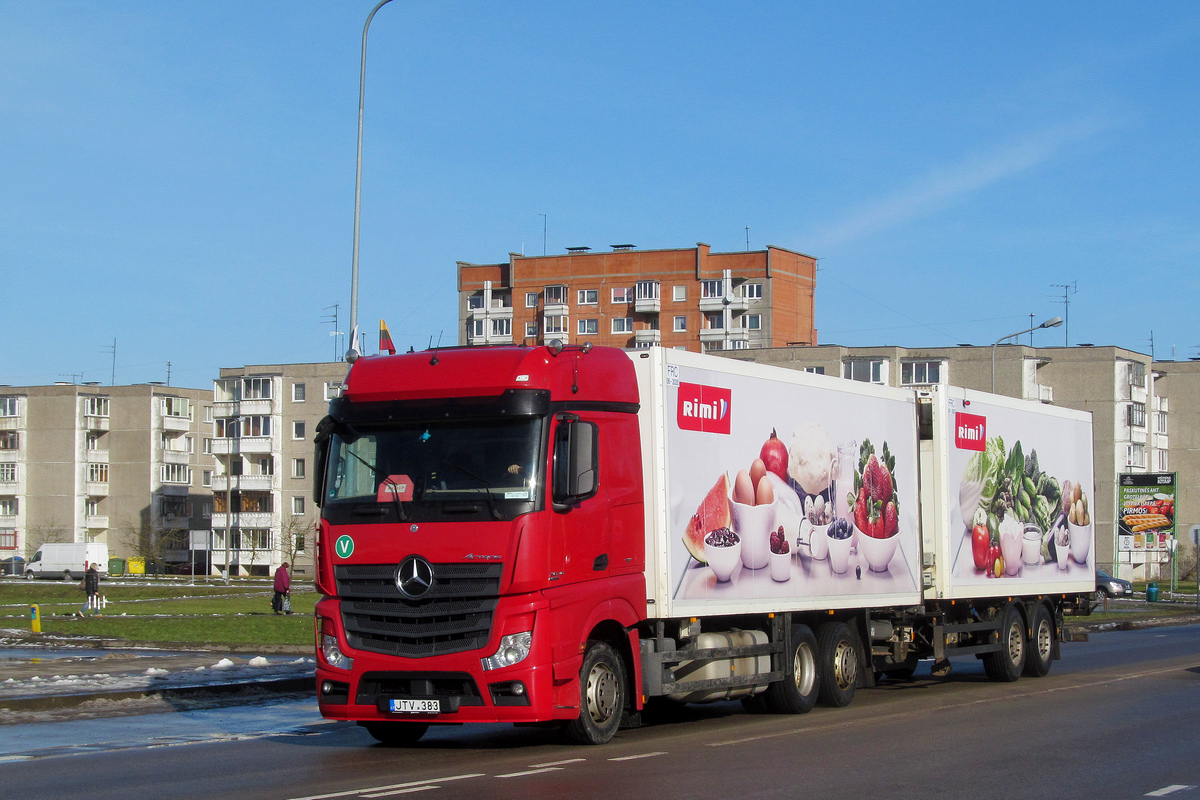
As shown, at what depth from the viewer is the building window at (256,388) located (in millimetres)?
107188

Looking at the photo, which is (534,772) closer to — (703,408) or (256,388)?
(703,408)

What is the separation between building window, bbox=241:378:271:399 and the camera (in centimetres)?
10719

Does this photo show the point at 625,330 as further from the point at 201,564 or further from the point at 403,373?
the point at 403,373

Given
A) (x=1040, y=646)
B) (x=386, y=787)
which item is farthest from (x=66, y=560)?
(x=386, y=787)

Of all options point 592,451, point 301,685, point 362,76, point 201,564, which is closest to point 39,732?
point 301,685

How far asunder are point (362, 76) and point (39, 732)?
13825 millimetres

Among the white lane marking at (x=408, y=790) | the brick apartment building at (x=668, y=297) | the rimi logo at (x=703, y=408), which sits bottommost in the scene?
the white lane marking at (x=408, y=790)

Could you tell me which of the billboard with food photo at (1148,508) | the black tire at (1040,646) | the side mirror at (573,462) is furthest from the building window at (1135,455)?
the side mirror at (573,462)

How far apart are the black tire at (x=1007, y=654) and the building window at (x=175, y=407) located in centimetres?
10479

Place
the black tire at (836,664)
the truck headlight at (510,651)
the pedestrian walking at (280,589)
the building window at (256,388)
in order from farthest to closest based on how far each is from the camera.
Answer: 1. the building window at (256,388)
2. the pedestrian walking at (280,589)
3. the black tire at (836,664)
4. the truck headlight at (510,651)

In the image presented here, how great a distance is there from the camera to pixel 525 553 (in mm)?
10797

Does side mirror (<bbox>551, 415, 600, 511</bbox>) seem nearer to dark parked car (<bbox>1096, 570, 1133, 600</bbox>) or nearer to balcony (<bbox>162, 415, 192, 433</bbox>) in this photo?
dark parked car (<bbox>1096, 570, 1133, 600</bbox>)

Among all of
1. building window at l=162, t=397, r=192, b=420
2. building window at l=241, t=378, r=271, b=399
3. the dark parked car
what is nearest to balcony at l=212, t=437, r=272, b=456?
building window at l=241, t=378, r=271, b=399

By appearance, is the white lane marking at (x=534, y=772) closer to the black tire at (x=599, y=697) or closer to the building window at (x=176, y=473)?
the black tire at (x=599, y=697)
